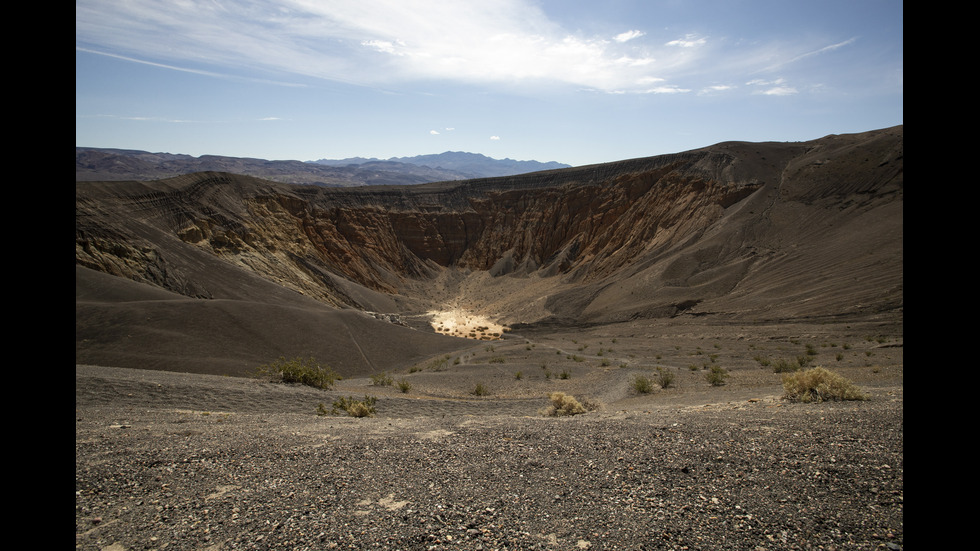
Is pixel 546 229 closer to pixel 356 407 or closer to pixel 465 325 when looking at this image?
pixel 465 325

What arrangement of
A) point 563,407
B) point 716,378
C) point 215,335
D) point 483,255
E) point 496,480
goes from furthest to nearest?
1. point 483,255
2. point 215,335
3. point 716,378
4. point 563,407
5. point 496,480

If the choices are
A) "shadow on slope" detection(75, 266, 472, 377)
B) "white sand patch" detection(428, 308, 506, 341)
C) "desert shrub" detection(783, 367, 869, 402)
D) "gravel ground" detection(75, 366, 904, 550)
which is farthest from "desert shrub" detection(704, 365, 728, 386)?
"white sand patch" detection(428, 308, 506, 341)

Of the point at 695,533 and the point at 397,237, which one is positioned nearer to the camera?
the point at 695,533

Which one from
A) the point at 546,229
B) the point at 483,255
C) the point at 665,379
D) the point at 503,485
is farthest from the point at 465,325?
the point at 503,485

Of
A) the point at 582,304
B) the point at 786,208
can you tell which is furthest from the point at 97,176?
the point at 786,208

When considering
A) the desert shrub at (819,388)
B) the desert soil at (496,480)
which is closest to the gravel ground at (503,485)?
the desert soil at (496,480)

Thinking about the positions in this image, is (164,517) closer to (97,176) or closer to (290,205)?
(290,205)
